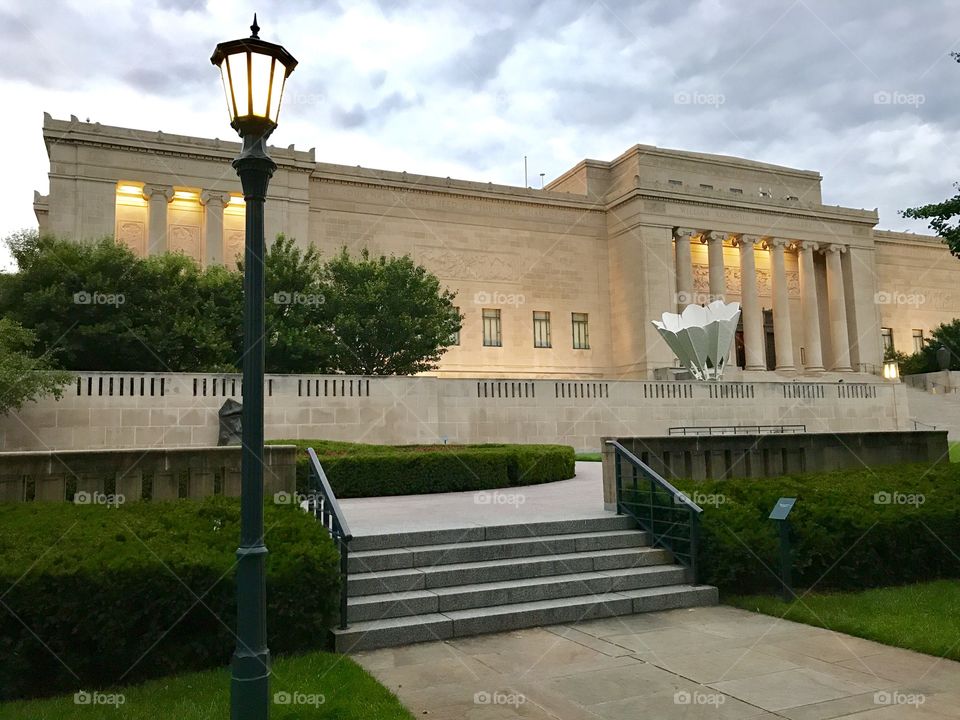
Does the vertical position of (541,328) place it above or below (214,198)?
below

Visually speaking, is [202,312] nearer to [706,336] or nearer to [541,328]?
[706,336]

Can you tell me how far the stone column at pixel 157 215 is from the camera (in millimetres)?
37844

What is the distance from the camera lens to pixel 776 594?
27.3 ft

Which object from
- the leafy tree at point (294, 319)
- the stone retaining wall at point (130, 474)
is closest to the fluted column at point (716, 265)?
the leafy tree at point (294, 319)

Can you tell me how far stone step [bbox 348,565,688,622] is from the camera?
7.25 m

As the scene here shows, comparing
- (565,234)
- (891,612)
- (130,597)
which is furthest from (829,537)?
(565,234)

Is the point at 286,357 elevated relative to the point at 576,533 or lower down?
elevated

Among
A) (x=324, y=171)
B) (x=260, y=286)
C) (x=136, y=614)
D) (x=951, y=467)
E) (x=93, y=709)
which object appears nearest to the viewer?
(x=260, y=286)

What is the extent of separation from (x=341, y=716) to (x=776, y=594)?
5481mm

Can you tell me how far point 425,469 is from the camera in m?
14.5

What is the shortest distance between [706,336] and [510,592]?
89.9ft

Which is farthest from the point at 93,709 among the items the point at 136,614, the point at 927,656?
the point at 927,656

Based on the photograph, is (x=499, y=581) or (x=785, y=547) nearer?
(x=499, y=581)

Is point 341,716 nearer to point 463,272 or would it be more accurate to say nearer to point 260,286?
point 260,286
